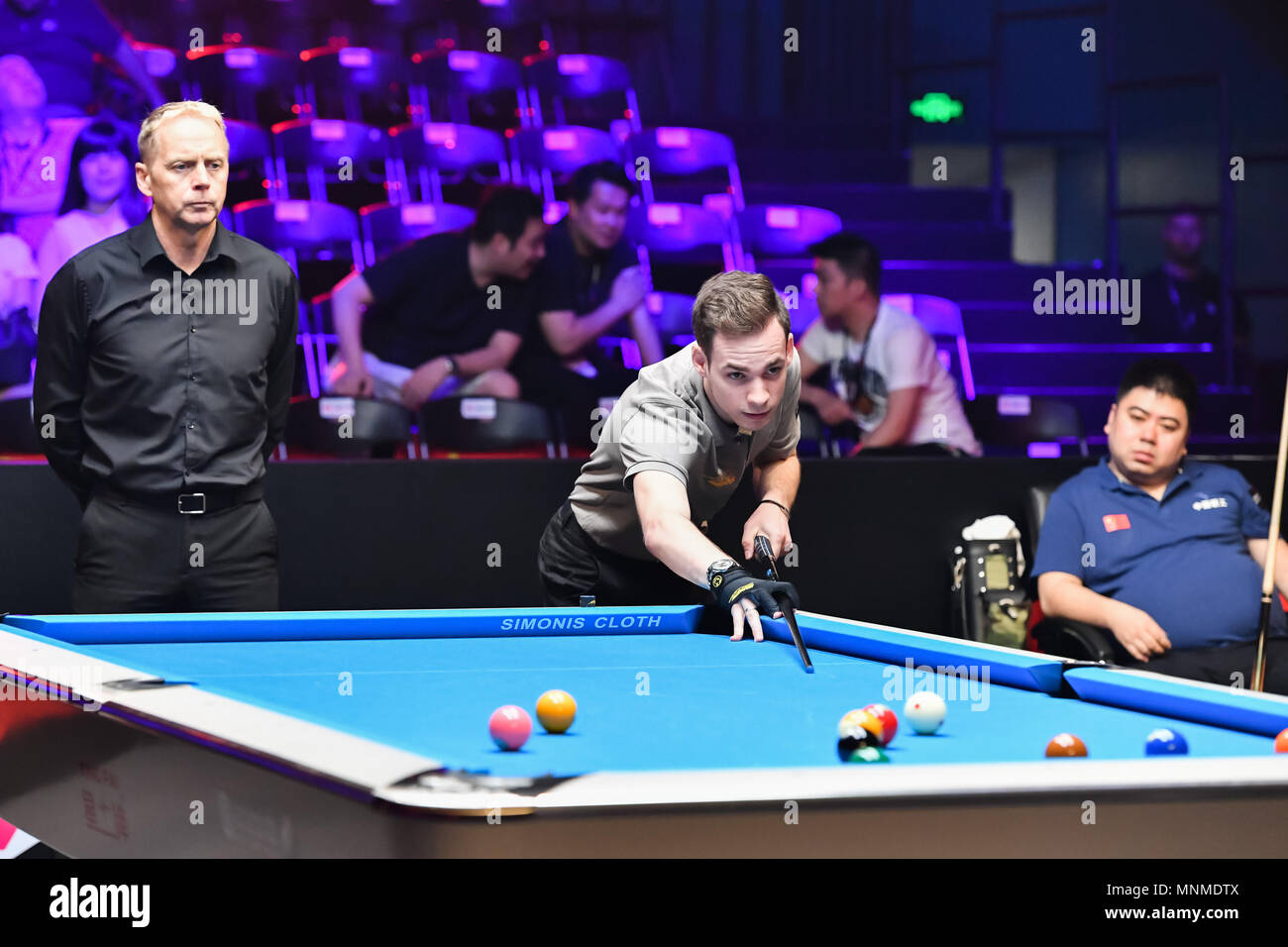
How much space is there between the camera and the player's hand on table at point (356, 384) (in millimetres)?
4945

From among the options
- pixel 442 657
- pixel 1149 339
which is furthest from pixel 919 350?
pixel 442 657

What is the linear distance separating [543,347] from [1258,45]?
288cm

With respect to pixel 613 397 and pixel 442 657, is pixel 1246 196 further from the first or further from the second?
pixel 442 657

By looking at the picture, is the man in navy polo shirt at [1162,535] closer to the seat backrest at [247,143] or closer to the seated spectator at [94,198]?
the seat backrest at [247,143]

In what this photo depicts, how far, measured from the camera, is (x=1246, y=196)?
534 cm

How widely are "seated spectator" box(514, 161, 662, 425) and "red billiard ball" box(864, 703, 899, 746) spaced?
3493mm

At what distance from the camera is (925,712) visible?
163 centimetres

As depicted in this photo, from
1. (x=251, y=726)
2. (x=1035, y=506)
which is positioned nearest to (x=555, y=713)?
(x=251, y=726)

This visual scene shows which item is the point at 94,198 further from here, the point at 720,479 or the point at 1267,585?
the point at 1267,585

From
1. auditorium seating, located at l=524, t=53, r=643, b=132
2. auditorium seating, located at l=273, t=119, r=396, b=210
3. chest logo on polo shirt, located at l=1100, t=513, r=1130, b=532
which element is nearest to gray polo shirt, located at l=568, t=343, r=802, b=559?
chest logo on polo shirt, located at l=1100, t=513, r=1130, b=532

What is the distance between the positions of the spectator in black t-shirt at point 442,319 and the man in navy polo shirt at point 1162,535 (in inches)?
82.6

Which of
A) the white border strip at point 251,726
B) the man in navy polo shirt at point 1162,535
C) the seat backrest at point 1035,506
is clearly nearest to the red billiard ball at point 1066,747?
the white border strip at point 251,726

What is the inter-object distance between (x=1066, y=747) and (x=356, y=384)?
3.80 m

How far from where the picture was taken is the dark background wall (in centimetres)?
420
